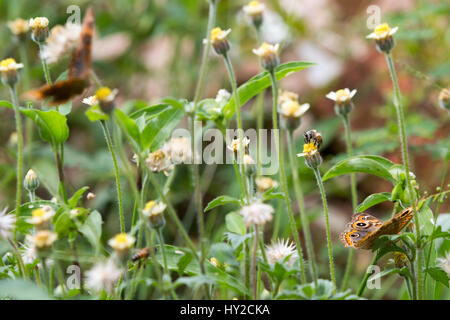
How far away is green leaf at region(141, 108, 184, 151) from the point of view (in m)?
0.46

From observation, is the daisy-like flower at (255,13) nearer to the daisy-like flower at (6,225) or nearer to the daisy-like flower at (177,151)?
the daisy-like flower at (177,151)

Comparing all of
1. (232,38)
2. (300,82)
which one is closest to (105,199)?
(232,38)

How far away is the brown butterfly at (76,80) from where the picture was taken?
14.6 inches

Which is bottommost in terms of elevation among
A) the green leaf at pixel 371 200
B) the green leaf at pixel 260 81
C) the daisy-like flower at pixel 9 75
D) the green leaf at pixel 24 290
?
the green leaf at pixel 24 290

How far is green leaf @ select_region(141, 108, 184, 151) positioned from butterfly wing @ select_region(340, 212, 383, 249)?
180 millimetres

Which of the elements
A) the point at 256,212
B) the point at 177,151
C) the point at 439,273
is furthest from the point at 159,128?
the point at 439,273

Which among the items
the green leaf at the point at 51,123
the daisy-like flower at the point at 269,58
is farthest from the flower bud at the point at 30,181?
the daisy-like flower at the point at 269,58

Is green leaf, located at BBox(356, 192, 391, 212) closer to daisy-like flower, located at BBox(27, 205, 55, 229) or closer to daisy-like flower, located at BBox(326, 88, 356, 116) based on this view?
daisy-like flower, located at BBox(326, 88, 356, 116)

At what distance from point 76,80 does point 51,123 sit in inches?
4.7

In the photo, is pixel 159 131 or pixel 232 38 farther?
pixel 232 38

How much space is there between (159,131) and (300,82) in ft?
5.32

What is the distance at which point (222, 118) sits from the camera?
0.49 meters

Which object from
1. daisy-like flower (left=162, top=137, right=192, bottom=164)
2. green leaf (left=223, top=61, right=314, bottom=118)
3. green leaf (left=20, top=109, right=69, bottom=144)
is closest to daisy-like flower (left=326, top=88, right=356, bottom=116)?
green leaf (left=223, top=61, right=314, bottom=118)
